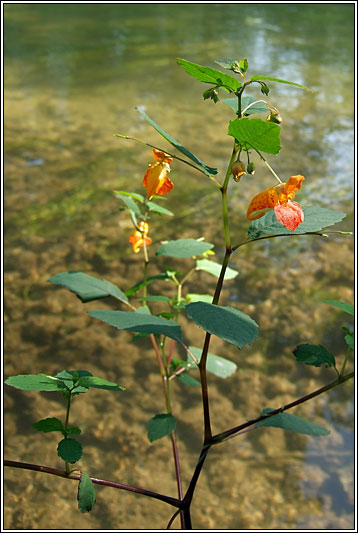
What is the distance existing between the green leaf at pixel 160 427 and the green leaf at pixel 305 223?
1.02 ft

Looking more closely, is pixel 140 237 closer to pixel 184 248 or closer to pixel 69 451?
pixel 184 248

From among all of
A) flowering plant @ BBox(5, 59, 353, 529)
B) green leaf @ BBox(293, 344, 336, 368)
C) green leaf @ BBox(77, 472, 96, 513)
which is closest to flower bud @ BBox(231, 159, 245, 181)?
flowering plant @ BBox(5, 59, 353, 529)

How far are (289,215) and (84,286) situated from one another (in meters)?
0.32

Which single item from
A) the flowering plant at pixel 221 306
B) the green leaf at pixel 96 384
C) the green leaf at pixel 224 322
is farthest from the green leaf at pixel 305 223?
the green leaf at pixel 96 384

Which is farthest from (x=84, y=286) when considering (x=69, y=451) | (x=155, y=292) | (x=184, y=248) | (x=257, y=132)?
(x=155, y=292)

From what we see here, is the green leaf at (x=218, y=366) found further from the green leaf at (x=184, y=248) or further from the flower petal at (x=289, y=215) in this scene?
the flower petal at (x=289, y=215)

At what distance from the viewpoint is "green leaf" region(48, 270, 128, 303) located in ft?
2.41

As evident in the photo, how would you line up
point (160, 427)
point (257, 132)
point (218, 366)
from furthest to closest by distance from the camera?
point (218, 366) → point (160, 427) → point (257, 132)

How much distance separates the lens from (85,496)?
54 centimetres

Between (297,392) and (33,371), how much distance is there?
67 cm

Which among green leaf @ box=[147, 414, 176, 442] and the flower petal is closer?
the flower petal

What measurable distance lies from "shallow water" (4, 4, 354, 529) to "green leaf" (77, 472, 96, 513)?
421mm

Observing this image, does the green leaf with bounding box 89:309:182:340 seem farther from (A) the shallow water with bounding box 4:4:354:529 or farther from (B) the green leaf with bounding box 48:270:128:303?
(A) the shallow water with bounding box 4:4:354:529

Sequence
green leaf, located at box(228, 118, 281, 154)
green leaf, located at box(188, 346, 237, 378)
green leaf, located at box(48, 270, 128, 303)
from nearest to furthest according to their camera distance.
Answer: green leaf, located at box(228, 118, 281, 154)
green leaf, located at box(48, 270, 128, 303)
green leaf, located at box(188, 346, 237, 378)
